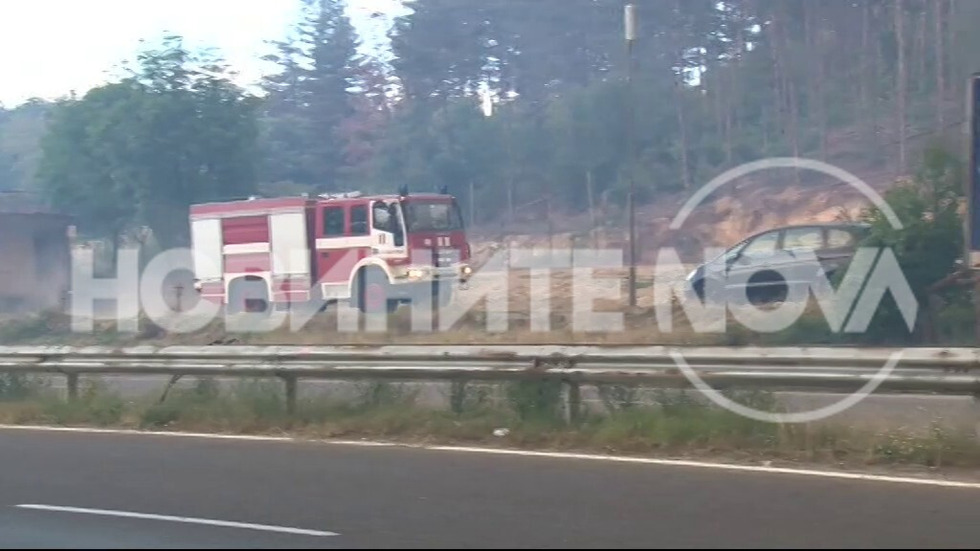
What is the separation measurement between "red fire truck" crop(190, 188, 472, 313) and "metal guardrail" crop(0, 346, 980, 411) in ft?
33.4

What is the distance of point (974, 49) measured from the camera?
17.6 metres

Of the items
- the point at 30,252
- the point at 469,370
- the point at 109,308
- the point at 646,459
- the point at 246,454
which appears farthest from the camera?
the point at 30,252

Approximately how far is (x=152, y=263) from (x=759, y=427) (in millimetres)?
25514

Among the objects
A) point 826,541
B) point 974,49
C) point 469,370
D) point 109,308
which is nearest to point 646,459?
point 469,370

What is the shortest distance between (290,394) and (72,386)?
334 centimetres

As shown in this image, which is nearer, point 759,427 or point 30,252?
point 759,427

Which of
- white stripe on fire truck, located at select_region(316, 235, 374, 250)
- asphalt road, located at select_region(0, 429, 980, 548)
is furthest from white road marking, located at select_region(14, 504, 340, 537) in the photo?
white stripe on fire truck, located at select_region(316, 235, 374, 250)

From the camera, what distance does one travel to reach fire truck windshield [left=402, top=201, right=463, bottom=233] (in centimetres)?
2488

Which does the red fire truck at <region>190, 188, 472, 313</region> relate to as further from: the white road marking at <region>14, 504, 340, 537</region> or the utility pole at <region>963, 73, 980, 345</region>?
the white road marking at <region>14, 504, 340, 537</region>

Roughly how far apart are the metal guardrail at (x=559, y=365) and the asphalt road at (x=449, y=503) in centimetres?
125

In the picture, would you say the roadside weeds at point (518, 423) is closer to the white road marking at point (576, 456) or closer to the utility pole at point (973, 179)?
the white road marking at point (576, 456)

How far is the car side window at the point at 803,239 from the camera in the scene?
21.2m

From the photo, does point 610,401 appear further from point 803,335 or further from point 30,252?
point 30,252

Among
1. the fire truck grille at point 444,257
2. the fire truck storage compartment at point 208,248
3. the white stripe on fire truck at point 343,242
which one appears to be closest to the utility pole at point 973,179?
the fire truck grille at point 444,257
